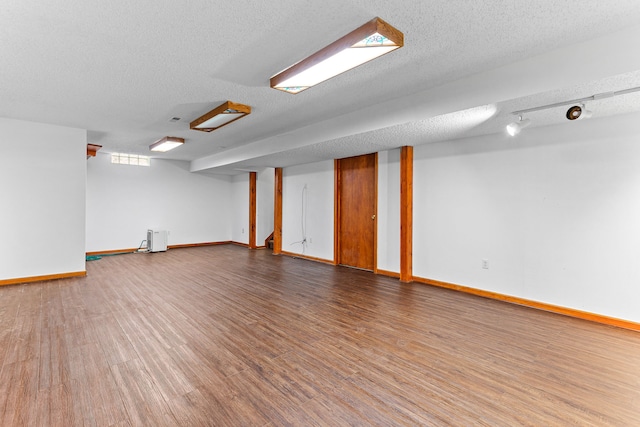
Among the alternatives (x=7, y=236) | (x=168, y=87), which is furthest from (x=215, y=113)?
(x=7, y=236)

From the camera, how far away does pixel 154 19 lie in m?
2.04

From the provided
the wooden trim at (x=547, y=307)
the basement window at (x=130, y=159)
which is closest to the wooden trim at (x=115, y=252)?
the basement window at (x=130, y=159)

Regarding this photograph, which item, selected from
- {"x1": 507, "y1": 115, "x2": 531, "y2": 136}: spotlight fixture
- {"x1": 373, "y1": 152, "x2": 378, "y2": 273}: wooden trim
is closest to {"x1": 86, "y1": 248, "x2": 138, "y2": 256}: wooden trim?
{"x1": 373, "y1": 152, "x2": 378, "y2": 273}: wooden trim

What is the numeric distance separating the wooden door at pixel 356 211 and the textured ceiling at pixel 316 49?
5.19 ft

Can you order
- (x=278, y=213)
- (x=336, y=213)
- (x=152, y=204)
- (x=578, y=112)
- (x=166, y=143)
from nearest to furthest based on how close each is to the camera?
1. (x=578, y=112)
2. (x=166, y=143)
3. (x=336, y=213)
4. (x=278, y=213)
5. (x=152, y=204)

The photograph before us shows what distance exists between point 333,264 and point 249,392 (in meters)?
4.38

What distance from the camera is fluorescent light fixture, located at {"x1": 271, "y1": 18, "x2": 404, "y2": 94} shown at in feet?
6.81

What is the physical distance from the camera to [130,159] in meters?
7.79

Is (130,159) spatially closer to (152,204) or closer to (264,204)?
(152,204)

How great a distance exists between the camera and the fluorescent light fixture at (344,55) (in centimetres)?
208

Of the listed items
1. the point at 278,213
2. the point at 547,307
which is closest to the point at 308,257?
the point at 278,213

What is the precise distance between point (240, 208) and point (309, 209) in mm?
3206

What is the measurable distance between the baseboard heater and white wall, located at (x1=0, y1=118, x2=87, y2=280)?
8.62ft

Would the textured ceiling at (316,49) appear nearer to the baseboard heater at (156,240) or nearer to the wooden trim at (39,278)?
the wooden trim at (39,278)
